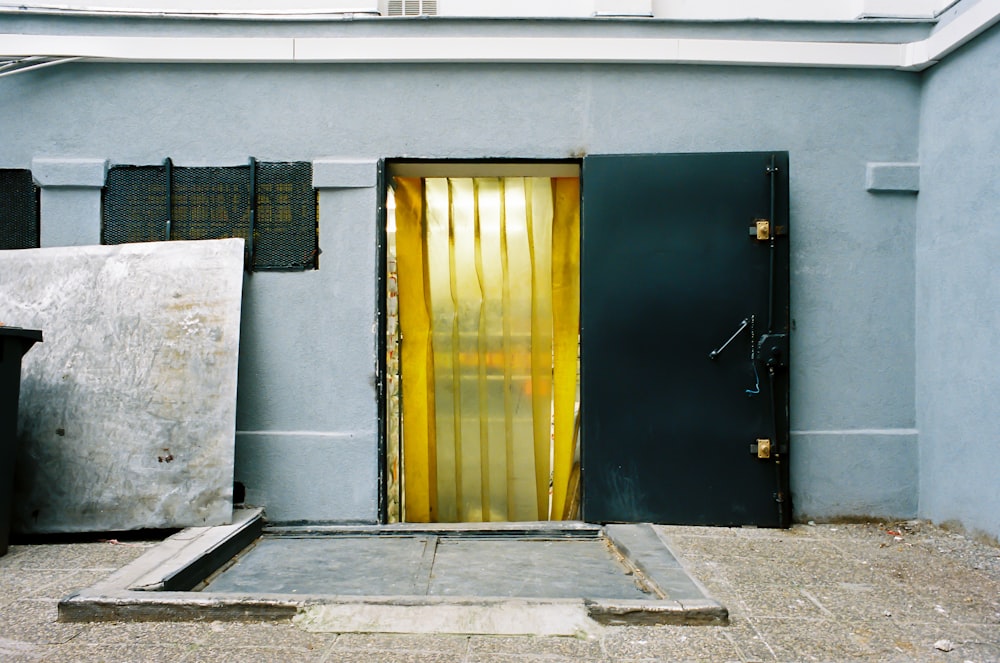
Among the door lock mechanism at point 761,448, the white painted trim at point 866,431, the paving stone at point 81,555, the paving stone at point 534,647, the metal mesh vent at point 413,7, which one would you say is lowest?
the paving stone at point 81,555

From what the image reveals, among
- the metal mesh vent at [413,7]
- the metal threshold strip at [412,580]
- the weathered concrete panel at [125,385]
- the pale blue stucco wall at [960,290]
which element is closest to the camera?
the metal threshold strip at [412,580]

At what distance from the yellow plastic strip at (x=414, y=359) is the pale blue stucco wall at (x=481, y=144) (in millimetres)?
671

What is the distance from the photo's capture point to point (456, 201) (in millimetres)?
5637

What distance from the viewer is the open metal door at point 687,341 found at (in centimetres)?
473

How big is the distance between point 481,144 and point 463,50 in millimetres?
658

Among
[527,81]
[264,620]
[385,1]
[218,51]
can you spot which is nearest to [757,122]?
[527,81]

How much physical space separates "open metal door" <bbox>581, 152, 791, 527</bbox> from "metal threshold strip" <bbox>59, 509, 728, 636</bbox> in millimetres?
492

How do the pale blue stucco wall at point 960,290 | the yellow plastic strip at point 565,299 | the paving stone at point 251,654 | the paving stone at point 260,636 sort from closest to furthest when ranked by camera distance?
the paving stone at point 251,654
the paving stone at point 260,636
the pale blue stucco wall at point 960,290
the yellow plastic strip at point 565,299

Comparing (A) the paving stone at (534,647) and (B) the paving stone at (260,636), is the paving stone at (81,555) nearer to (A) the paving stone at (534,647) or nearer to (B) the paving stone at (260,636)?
(B) the paving stone at (260,636)

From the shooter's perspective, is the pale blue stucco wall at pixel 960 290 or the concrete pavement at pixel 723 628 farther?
the pale blue stucco wall at pixel 960 290

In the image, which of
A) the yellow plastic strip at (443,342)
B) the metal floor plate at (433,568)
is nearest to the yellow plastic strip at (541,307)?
the yellow plastic strip at (443,342)

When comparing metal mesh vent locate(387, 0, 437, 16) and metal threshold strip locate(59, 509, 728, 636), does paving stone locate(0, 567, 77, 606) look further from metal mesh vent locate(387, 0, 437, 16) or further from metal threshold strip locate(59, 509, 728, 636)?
metal mesh vent locate(387, 0, 437, 16)

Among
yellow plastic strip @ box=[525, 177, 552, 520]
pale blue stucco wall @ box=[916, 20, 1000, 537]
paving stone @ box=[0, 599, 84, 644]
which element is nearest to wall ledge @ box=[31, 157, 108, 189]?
paving stone @ box=[0, 599, 84, 644]

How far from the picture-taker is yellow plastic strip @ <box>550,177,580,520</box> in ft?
18.2
